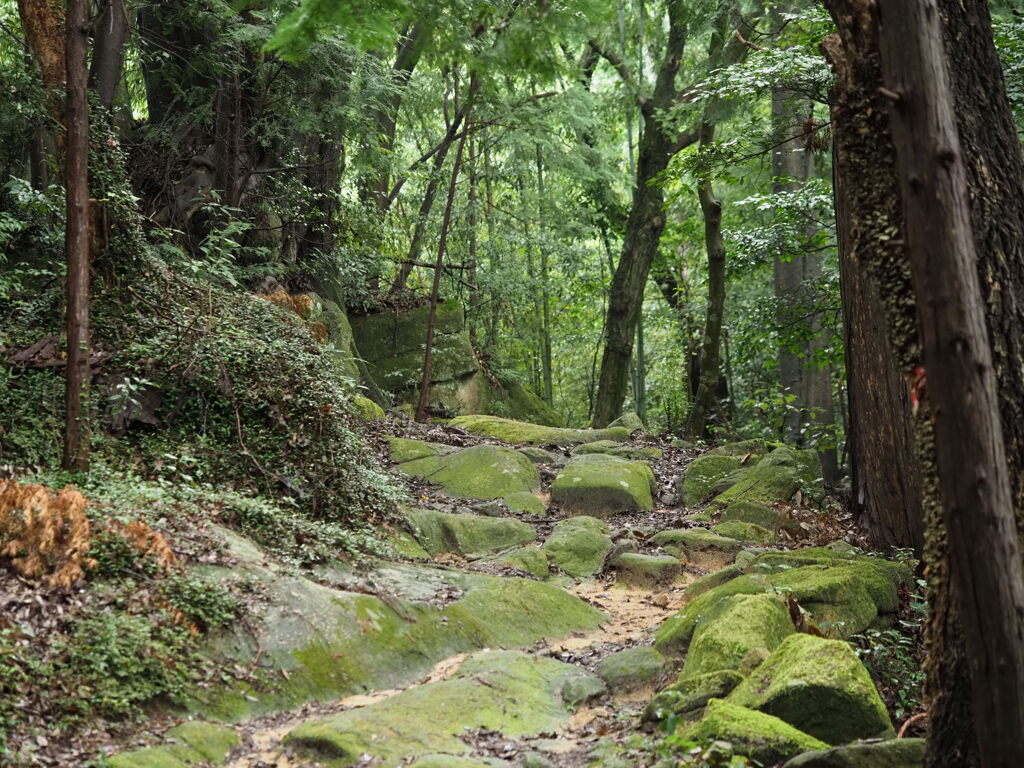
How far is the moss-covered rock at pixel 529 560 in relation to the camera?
754 cm

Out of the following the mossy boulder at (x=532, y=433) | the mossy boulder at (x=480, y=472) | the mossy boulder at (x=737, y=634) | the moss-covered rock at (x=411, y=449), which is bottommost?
the mossy boulder at (x=737, y=634)

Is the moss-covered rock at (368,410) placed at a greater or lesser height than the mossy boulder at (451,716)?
greater

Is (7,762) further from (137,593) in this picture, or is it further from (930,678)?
(930,678)

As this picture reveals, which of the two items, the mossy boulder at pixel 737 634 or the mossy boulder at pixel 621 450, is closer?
the mossy boulder at pixel 737 634

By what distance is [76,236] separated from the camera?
5.86 meters

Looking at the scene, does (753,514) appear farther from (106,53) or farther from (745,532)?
(106,53)

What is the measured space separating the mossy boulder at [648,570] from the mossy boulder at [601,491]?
7.87 ft

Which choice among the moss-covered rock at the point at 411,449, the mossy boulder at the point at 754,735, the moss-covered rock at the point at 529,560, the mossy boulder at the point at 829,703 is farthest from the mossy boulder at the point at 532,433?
the mossy boulder at the point at 754,735

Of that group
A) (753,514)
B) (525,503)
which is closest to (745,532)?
(753,514)

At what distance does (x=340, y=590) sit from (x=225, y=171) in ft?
24.7

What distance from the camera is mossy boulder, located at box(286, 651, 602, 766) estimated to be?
3832mm

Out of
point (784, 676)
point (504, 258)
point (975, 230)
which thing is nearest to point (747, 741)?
point (784, 676)

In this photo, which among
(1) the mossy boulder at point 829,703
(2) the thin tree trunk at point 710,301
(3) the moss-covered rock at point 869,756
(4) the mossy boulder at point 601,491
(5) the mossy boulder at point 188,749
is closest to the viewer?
(3) the moss-covered rock at point 869,756

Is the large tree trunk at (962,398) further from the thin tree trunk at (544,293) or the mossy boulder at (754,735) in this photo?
the thin tree trunk at (544,293)
